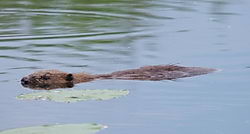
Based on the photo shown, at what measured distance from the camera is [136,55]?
27.5ft

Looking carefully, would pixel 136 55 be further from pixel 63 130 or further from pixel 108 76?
pixel 63 130

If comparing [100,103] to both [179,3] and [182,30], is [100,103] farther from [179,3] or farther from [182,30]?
[179,3]

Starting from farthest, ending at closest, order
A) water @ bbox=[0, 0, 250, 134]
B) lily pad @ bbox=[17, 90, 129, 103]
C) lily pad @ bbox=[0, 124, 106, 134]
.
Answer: lily pad @ bbox=[17, 90, 129, 103]
water @ bbox=[0, 0, 250, 134]
lily pad @ bbox=[0, 124, 106, 134]

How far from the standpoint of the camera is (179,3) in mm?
12422

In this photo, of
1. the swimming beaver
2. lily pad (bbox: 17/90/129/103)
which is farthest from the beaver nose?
lily pad (bbox: 17/90/129/103)

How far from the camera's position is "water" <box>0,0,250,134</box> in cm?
580

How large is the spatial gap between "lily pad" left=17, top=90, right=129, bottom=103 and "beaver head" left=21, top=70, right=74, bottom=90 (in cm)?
45

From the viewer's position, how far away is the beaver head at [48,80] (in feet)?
22.9

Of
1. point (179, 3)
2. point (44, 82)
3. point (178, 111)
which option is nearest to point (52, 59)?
point (44, 82)

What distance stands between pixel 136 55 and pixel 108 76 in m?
1.20

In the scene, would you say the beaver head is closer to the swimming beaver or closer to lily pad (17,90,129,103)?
the swimming beaver

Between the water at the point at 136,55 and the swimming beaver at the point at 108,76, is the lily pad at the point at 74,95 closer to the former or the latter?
the water at the point at 136,55

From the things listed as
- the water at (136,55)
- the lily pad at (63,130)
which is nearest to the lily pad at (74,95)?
the water at (136,55)

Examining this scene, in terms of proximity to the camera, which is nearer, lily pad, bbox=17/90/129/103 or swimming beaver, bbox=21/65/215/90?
lily pad, bbox=17/90/129/103
